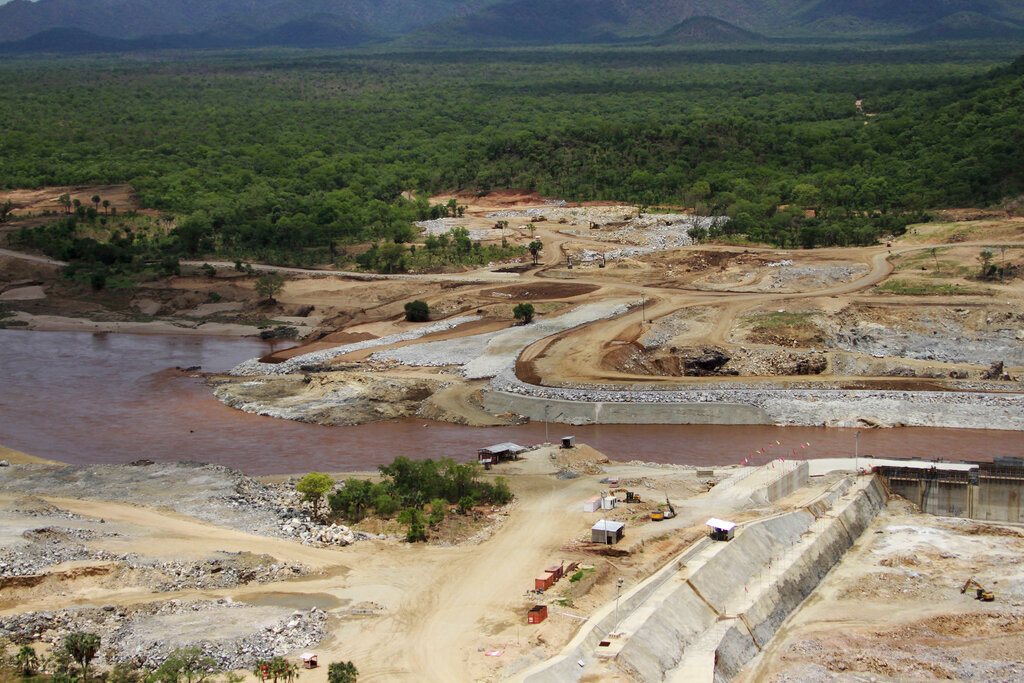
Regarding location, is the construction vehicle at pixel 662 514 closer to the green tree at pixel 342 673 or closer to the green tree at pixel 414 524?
the green tree at pixel 414 524

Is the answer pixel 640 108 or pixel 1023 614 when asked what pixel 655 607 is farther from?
pixel 640 108

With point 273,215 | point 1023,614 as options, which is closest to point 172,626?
point 1023,614

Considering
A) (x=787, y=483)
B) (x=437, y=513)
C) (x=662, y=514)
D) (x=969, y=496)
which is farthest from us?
(x=969, y=496)

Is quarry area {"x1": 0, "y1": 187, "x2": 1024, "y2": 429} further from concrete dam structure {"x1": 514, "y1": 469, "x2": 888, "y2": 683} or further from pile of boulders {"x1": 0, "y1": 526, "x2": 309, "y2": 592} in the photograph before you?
pile of boulders {"x1": 0, "y1": 526, "x2": 309, "y2": 592}

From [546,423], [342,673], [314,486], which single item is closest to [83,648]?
[342,673]

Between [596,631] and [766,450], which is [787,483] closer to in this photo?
[766,450]

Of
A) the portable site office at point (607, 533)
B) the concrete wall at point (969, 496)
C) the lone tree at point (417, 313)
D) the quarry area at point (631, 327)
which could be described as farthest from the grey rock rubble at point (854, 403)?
the portable site office at point (607, 533)
